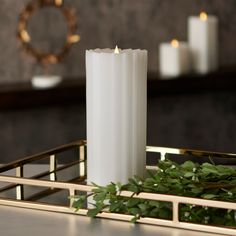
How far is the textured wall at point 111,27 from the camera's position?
208cm

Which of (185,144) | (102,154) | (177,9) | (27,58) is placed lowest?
(185,144)

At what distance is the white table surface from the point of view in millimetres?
592

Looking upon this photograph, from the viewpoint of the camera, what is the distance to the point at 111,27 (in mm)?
2254

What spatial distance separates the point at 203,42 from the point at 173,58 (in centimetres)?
14

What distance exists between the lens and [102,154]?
671mm

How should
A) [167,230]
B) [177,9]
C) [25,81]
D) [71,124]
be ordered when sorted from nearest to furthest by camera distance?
[167,230] → [25,81] → [71,124] → [177,9]

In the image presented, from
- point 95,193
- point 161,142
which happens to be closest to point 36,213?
point 95,193

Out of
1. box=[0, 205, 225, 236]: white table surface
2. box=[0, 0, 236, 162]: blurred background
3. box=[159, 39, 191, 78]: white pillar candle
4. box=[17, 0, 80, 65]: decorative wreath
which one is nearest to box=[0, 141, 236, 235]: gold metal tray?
box=[0, 205, 225, 236]: white table surface

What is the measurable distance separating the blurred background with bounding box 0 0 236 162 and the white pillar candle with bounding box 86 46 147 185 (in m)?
1.23

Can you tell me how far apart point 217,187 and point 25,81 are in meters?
1.51

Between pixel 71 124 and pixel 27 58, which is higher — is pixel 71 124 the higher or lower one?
the lower one

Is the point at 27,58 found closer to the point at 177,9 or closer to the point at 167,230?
the point at 177,9

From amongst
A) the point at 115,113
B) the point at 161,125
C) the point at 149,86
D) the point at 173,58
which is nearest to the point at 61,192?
the point at 115,113

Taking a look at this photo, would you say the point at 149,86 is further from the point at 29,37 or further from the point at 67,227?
the point at 67,227
